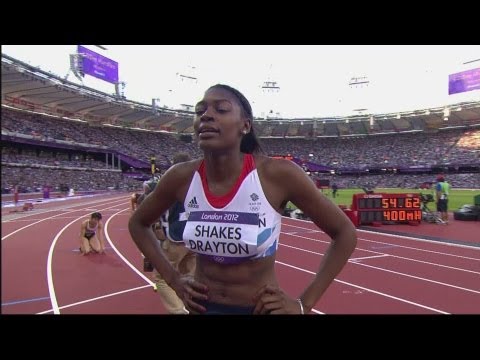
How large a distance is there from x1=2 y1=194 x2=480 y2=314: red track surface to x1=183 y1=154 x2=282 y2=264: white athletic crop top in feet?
4.63

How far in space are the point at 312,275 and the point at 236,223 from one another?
545cm

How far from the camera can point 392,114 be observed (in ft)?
156

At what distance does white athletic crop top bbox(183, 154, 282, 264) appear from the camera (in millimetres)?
1528

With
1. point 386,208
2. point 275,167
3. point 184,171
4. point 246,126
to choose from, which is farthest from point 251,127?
point 386,208

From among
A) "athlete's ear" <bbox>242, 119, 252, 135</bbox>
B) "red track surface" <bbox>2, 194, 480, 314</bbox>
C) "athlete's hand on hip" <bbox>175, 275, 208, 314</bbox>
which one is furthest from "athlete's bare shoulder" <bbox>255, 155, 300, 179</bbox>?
"red track surface" <bbox>2, 194, 480, 314</bbox>

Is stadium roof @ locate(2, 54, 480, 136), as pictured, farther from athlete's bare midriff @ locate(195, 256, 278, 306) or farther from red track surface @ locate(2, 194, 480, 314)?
athlete's bare midriff @ locate(195, 256, 278, 306)

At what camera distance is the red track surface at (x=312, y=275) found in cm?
472

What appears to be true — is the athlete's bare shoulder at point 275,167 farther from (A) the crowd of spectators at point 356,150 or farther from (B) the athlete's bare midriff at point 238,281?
(A) the crowd of spectators at point 356,150

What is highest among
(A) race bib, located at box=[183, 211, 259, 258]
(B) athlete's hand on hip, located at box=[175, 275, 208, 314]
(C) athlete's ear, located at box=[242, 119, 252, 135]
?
(C) athlete's ear, located at box=[242, 119, 252, 135]

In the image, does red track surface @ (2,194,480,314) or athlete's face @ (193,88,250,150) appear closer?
athlete's face @ (193,88,250,150)

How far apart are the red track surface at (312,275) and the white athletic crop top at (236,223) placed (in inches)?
55.6

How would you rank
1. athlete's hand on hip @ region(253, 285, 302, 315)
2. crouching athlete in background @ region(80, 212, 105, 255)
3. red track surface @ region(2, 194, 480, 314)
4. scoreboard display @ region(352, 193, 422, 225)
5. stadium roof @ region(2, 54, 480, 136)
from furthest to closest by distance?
stadium roof @ region(2, 54, 480, 136)
scoreboard display @ region(352, 193, 422, 225)
crouching athlete in background @ region(80, 212, 105, 255)
red track surface @ region(2, 194, 480, 314)
athlete's hand on hip @ region(253, 285, 302, 315)

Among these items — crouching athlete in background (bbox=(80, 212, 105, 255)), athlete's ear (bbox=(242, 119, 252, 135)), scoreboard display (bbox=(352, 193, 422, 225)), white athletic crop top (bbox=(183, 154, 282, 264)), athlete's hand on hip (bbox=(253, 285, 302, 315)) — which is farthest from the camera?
scoreboard display (bbox=(352, 193, 422, 225))
